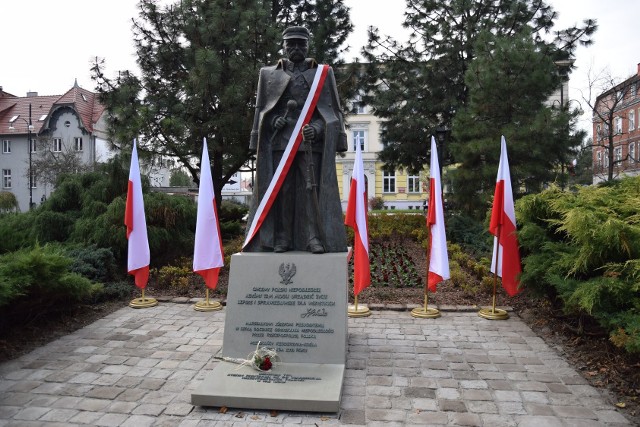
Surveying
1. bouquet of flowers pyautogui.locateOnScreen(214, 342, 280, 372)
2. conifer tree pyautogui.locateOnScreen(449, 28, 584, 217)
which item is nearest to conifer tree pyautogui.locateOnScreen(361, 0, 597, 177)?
conifer tree pyautogui.locateOnScreen(449, 28, 584, 217)

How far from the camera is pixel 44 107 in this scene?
124ft

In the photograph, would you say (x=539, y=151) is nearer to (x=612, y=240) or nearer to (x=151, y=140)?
(x=612, y=240)

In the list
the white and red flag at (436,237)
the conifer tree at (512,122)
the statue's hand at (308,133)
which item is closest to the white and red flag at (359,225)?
the white and red flag at (436,237)

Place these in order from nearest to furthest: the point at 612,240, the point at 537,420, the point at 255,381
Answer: the point at 537,420
the point at 255,381
the point at 612,240

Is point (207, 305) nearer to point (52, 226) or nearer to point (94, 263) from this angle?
point (94, 263)

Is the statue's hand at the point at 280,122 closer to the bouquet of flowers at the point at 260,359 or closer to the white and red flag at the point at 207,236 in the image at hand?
the bouquet of flowers at the point at 260,359

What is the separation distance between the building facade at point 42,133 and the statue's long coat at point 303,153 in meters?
31.6

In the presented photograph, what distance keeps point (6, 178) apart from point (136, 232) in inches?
1510

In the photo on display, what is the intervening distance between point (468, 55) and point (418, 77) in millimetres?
1614

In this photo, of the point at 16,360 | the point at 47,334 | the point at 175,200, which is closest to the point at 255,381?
the point at 16,360

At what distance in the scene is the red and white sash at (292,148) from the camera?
15.3 ft

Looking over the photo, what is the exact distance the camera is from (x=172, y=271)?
28.3 ft

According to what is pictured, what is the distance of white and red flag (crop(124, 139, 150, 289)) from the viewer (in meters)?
7.14

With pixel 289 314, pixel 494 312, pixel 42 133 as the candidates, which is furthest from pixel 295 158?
pixel 42 133
